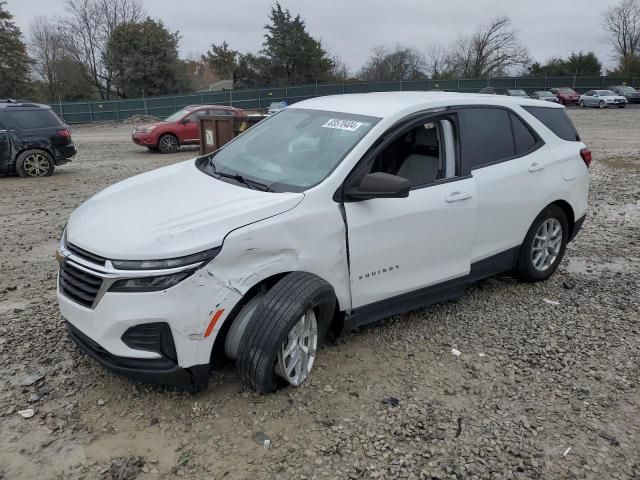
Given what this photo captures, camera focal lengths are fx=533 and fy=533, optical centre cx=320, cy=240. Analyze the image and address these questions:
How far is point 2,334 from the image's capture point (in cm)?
396

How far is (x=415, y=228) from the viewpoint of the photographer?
12.0 ft

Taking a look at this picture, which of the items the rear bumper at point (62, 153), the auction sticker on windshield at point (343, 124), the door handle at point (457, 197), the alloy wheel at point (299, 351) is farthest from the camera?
the rear bumper at point (62, 153)

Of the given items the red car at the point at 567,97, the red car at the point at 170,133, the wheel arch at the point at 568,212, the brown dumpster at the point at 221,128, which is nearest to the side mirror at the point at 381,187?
the wheel arch at the point at 568,212

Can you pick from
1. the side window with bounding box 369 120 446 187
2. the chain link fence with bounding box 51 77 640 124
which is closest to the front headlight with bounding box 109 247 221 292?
the side window with bounding box 369 120 446 187

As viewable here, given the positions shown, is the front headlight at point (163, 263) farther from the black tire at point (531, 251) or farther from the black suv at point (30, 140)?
the black suv at point (30, 140)

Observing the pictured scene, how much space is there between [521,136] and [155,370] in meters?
3.55

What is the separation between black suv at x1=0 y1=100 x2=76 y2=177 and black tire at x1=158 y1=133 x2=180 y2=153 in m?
4.57

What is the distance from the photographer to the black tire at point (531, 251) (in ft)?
15.5

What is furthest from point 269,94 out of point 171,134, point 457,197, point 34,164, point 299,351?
point 299,351

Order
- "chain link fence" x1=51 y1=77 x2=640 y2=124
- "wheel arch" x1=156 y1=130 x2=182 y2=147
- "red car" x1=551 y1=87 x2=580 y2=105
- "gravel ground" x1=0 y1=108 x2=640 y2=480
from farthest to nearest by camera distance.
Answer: "red car" x1=551 y1=87 x2=580 y2=105 < "chain link fence" x1=51 y1=77 x2=640 y2=124 < "wheel arch" x1=156 y1=130 x2=182 y2=147 < "gravel ground" x1=0 y1=108 x2=640 y2=480

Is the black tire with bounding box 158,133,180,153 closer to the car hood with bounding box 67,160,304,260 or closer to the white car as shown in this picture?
the white car

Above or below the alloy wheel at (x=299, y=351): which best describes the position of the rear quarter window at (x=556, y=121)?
above

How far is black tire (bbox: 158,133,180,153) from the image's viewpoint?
1638cm

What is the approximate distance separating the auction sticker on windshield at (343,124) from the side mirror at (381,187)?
1.74 feet
